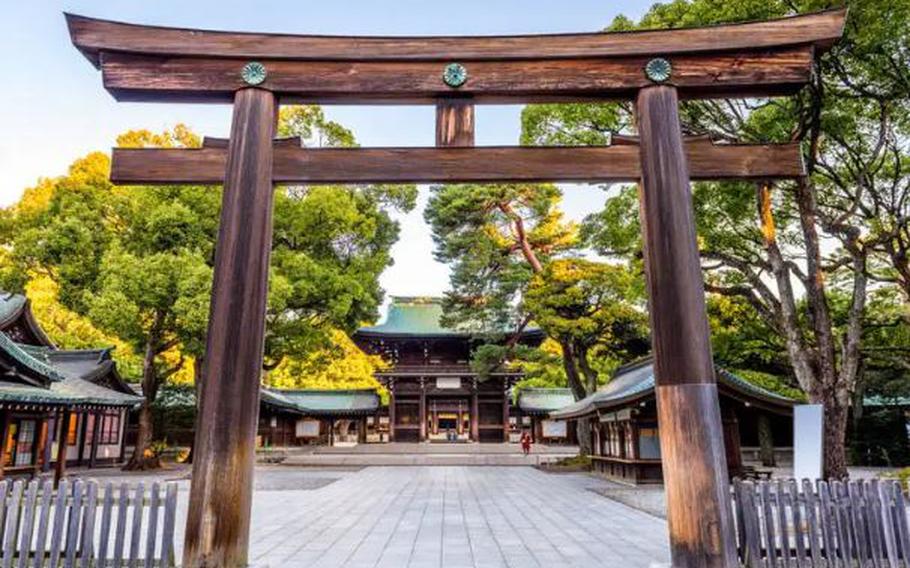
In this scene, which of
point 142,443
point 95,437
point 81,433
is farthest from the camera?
point 95,437

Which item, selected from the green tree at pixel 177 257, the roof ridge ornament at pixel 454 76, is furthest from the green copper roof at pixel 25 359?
the roof ridge ornament at pixel 454 76

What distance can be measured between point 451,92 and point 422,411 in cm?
3102

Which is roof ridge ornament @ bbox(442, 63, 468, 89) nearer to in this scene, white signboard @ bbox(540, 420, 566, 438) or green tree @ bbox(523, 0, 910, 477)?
green tree @ bbox(523, 0, 910, 477)

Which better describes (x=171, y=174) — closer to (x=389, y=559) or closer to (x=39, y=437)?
(x=389, y=559)

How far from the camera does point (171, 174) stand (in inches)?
220

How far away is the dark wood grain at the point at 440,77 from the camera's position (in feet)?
18.4

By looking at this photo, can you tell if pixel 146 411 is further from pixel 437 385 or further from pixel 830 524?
pixel 830 524

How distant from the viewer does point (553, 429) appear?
3694 centimetres

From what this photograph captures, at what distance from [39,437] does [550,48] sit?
63.8 ft

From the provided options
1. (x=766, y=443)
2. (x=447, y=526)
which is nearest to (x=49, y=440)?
(x=447, y=526)

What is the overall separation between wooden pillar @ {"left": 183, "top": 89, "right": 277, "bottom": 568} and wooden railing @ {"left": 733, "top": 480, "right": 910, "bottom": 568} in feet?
15.1

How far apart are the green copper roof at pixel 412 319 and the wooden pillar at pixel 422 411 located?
11.7ft

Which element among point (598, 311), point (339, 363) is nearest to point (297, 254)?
point (598, 311)

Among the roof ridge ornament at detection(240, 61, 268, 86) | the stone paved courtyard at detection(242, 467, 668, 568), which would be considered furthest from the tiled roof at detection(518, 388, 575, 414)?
the roof ridge ornament at detection(240, 61, 268, 86)
